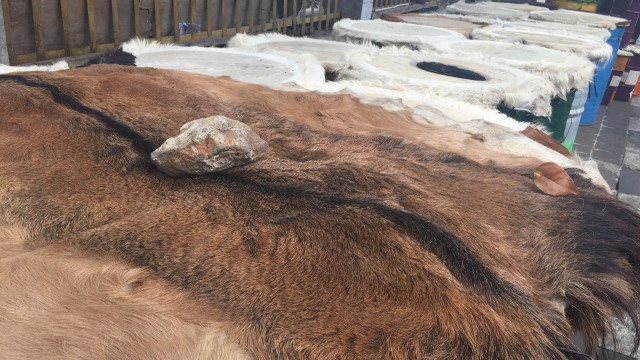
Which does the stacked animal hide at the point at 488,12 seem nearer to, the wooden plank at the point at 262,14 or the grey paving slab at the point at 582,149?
the grey paving slab at the point at 582,149

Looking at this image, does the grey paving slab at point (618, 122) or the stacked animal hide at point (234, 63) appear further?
the grey paving slab at point (618, 122)

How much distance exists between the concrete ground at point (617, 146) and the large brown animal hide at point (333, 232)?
4.43 m

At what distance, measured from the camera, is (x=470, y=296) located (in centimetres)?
84

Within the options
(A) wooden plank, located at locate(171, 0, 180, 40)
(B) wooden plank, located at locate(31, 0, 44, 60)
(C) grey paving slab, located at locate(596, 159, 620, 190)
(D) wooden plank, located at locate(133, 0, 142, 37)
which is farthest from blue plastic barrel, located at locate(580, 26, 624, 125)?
(B) wooden plank, located at locate(31, 0, 44, 60)

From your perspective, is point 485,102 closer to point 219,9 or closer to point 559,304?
point 559,304

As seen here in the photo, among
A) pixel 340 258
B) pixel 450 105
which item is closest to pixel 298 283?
pixel 340 258

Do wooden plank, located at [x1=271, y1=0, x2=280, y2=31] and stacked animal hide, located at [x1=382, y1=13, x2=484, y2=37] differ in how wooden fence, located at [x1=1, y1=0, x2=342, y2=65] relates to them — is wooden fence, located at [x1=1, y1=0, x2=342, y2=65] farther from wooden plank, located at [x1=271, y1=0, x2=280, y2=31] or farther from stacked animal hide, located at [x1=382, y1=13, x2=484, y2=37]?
stacked animal hide, located at [x1=382, y1=13, x2=484, y2=37]

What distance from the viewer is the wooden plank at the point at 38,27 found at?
9.66 ft

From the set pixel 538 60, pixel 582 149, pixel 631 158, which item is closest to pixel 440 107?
pixel 538 60

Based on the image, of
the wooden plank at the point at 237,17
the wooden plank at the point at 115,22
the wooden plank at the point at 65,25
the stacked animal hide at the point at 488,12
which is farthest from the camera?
the stacked animal hide at the point at 488,12

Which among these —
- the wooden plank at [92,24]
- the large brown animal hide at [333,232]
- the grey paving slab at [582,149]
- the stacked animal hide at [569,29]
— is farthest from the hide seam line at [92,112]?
the grey paving slab at [582,149]

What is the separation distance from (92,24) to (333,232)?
3059 millimetres

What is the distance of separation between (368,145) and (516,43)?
11.6 ft

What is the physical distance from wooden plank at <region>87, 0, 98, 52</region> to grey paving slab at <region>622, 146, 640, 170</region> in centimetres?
601
